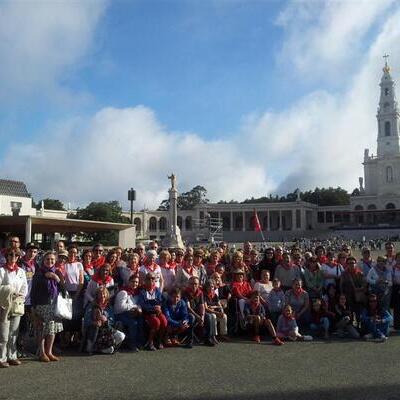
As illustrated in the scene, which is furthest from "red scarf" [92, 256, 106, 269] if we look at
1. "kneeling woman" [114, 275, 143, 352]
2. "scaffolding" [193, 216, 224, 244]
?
"scaffolding" [193, 216, 224, 244]

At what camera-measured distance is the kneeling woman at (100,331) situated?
7602 mm

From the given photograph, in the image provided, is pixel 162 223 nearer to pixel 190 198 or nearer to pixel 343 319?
pixel 190 198

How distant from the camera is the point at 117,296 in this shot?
8.04 meters

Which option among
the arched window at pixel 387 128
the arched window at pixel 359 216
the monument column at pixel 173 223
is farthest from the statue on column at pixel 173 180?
the arched window at pixel 387 128

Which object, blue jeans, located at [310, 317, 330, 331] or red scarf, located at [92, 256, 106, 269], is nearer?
blue jeans, located at [310, 317, 330, 331]

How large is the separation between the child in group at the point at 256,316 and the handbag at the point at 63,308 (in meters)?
3.20

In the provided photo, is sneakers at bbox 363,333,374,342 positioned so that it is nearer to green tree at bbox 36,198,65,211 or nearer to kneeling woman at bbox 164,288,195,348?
kneeling woman at bbox 164,288,195,348

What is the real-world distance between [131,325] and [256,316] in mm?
2312

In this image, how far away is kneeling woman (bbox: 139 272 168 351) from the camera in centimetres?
802

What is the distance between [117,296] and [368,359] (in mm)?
4008

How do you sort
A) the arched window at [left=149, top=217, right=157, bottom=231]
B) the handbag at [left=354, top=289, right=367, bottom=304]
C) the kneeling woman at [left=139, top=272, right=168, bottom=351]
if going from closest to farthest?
the kneeling woman at [left=139, top=272, right=168, bottom=351], the handbag at [left=354, top=289, right=367, bottom=304], the arched window at [left=149, top=217, right=157, bottom=231]

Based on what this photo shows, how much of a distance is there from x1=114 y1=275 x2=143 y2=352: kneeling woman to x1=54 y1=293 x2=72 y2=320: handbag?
2.72 ft

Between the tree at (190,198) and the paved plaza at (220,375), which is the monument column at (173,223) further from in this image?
the tree at (190,198)

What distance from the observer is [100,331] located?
7.66 m
